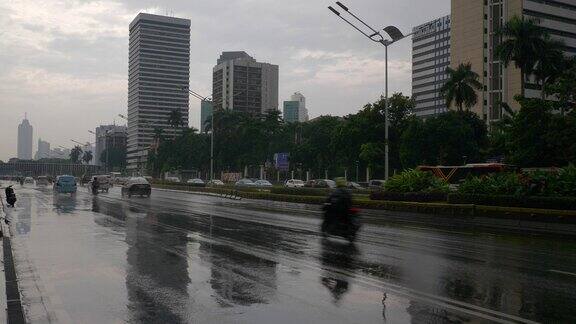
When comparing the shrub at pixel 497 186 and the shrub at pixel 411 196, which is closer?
the shrub at pixel 497 186

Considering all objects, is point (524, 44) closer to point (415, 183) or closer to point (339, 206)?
point (415, 183)

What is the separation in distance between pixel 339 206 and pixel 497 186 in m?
13.0

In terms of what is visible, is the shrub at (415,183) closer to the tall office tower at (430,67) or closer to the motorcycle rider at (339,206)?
the motorcycle rider at (339,206)

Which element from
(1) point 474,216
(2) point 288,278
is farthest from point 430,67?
(2) point 288,278

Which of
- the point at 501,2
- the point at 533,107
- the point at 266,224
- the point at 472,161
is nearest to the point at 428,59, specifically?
the point at 501,2

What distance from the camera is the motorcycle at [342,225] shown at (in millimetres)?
14922

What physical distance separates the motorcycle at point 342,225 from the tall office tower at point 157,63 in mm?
135816

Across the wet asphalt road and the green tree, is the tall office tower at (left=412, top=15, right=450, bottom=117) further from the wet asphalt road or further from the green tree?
the wet asphalt road

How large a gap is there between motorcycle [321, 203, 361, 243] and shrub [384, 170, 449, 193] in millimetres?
15540

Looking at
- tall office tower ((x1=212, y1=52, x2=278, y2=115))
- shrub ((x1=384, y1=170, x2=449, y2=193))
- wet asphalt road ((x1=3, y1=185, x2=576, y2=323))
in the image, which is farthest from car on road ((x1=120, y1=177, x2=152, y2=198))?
tall office tower ((x1=212, y1=52, x2=278, y2=115))

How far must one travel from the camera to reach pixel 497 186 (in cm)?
2530

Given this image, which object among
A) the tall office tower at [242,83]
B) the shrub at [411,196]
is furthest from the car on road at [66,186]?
the tall office tower at [242,83]

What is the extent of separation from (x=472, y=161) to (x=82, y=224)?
50.4 metres

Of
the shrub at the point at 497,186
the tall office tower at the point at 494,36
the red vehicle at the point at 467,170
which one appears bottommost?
the shrub at the point at 497,186
